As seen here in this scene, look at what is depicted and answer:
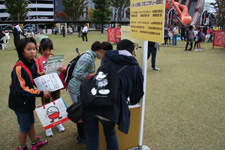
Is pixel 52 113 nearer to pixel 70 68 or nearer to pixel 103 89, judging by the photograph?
pixel 70 68

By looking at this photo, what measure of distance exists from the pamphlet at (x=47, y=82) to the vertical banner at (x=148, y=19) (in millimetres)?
1172

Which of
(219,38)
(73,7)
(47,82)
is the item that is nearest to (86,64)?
(47,82)

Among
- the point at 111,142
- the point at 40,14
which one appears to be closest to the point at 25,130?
the point at 111,142

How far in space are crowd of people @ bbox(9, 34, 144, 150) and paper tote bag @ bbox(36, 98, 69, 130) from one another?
14cm

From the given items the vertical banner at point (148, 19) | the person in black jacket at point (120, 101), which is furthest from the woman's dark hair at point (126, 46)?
the vertical banner at point (148, 19)

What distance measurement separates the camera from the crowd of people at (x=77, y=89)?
68.1 inches

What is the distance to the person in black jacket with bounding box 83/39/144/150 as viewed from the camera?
1678 mm

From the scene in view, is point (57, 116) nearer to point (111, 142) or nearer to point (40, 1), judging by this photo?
point (111, 142)

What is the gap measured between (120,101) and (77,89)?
98 centimetres

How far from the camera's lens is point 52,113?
8.16 ft

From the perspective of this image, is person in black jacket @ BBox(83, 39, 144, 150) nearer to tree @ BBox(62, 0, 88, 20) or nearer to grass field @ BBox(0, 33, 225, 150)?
grass field @ BBox(0, 33, 225, 150)

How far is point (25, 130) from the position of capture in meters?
2.35

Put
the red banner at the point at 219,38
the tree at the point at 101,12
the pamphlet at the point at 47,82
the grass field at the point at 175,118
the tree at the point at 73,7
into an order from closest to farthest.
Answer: the pamphlet at the point at 47,82 → the grass field at the point at 175,118 → the red banner at the point at 219,38 → the tree at the point at 101,12 → the tree at the point at 73,7

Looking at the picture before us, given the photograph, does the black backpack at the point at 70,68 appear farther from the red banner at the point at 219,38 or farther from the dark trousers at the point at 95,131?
the red banner at the point at 219,38
